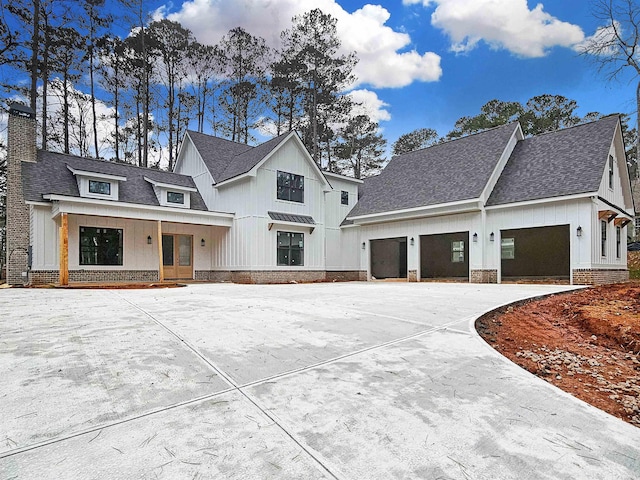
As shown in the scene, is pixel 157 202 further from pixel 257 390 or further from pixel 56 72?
pixel 257 390

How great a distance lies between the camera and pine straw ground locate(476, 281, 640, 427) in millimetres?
3037

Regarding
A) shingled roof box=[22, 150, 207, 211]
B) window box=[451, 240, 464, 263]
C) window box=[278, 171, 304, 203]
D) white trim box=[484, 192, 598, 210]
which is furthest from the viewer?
window box=[451, 240, 464, 263]

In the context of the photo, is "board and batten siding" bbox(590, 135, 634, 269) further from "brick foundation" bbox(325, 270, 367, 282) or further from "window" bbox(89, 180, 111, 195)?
"window" bbox(89, 180, 111, 195)

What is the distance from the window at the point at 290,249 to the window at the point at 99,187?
6850 mm

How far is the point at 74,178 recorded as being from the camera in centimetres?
1350

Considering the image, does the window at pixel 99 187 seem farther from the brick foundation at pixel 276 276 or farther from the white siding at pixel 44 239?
the brick foundation at pixel 276 276

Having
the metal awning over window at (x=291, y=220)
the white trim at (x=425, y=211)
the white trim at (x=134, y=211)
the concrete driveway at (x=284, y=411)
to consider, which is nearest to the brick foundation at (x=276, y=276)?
the metal awning over window at (x=291, y=220)

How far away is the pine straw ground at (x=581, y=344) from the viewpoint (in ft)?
9.96

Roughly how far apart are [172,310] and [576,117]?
107 ft

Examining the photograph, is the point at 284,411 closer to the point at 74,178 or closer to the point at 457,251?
the point at 74,178

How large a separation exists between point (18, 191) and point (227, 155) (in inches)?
336

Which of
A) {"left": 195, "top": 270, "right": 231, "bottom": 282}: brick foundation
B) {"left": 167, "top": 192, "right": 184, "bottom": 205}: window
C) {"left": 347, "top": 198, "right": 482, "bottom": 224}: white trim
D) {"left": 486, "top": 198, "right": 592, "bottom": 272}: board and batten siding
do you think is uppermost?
{"left": 167, "top": 192, "right": 184, "bottom": 205}: window

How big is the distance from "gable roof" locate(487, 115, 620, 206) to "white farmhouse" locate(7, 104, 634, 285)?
0.20ft

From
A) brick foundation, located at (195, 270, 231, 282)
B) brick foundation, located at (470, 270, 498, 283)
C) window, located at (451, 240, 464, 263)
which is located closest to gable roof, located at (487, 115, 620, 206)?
brick foundation, located at (470, 270, 498, 283)
